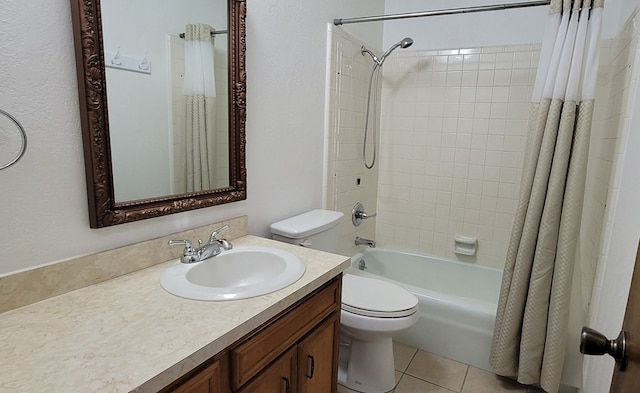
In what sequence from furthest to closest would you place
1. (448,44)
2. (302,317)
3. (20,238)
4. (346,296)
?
(448,44), (346,296), (302,317), (20,238)

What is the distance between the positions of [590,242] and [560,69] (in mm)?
1024

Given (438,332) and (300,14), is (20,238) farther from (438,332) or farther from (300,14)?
(438,332)

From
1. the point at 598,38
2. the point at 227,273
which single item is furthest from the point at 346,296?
the point at 598,38

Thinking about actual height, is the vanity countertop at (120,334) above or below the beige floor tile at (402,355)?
above

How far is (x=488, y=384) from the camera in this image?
6.19 feet

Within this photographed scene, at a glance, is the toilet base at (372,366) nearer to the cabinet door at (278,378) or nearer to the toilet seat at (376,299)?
the toilet seat at (376,299)

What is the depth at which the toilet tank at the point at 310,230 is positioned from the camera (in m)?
1.67

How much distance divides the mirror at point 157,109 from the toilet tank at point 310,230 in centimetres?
26

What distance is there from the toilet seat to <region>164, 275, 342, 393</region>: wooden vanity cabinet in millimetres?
330

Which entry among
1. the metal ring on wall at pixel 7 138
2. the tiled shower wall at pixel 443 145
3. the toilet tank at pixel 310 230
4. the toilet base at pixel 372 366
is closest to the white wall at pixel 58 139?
the metal ring on wall at pixel 7 138

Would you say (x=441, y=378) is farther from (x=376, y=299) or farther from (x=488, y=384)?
(x=376, y=299)

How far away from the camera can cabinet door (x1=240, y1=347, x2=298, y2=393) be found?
973 mm

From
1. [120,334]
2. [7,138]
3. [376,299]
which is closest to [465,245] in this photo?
[376,299]

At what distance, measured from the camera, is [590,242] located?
203cm
